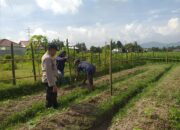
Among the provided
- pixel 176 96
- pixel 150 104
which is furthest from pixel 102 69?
pixel 150 104

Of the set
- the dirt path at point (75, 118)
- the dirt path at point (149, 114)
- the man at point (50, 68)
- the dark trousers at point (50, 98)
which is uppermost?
the man at point (50, 68)

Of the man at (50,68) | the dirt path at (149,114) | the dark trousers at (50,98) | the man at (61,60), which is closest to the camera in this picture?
the dirt path at (149,114)

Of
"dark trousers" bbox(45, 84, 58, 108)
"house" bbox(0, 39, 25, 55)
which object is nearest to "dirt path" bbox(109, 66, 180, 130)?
"dark trousers" bbox(45, 84, 58, 108)

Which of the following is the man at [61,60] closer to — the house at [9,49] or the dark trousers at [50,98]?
the house at [9,49]

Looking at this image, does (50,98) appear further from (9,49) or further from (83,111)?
(9,49)

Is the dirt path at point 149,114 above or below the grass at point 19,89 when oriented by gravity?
below

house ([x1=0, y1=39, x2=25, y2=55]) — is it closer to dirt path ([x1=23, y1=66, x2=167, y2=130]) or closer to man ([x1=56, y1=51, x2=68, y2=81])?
man ([x1=56, y1=51, x2=68, y2=81])

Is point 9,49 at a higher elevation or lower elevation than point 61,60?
higher

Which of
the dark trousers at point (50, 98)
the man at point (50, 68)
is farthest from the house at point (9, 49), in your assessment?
the man at point (50, 68)

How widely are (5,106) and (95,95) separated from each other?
3.32 meters

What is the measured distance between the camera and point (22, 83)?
547 inches

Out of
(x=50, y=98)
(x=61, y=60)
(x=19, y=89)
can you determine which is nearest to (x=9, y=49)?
(x=19, y=89)

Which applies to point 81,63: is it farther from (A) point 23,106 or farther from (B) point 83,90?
(A) point 23,106

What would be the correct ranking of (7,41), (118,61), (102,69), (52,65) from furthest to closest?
(7,41), (118,61), (102,69), (52,65)
